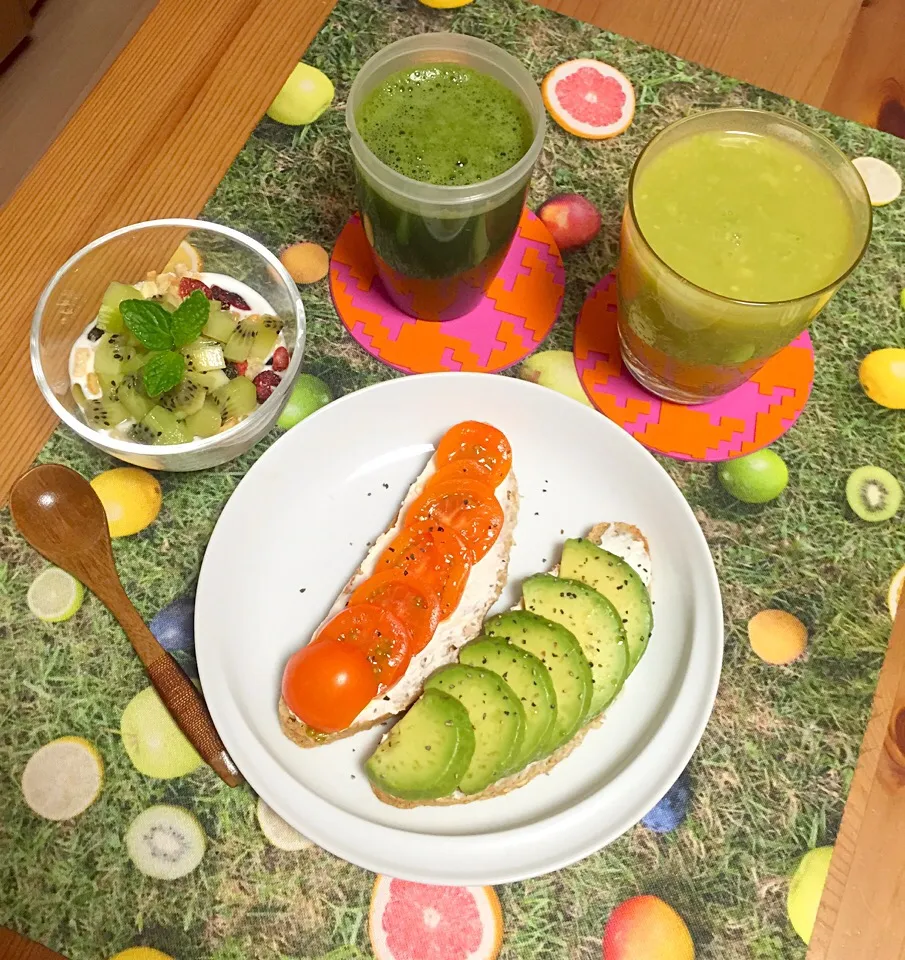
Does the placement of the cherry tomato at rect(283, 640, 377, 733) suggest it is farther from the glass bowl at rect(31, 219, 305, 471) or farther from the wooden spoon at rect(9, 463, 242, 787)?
the glass bowl at rect(31, 219, 305, 471)

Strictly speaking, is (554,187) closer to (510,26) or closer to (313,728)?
(510,26)

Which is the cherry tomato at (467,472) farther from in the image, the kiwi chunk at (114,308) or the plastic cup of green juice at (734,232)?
the kiwi chunk at (114,308)

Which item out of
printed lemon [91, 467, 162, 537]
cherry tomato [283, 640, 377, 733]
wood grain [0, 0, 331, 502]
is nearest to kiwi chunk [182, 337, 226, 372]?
printed lemon [91, 467, 162, 537]

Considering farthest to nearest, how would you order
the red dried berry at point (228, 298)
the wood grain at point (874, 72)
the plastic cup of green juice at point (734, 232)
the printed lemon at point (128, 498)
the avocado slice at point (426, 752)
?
the wood grain at point (874, 72) → the red dried berry at point (228, 298) → the printed lemon at point (128, 498) → the plastic cup of green juice at point (734, 232) → the avocado slice at point (426, 752)

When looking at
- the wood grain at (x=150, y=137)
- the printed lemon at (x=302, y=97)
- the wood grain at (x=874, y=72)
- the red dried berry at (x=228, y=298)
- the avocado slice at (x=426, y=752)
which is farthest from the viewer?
the wood grain at (x=874, y=72)

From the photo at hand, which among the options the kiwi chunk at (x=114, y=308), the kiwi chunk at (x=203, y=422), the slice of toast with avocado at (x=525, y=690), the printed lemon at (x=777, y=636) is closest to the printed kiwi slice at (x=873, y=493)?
the printed lemon at (x=777, y=636)

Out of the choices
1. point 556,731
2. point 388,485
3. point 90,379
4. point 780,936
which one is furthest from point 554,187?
point 780,936

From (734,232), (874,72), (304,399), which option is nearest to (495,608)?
(304,399)
